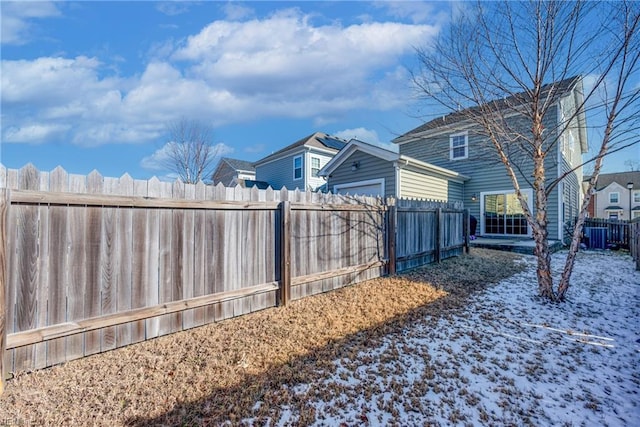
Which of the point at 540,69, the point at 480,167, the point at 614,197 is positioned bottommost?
the point at 614,197

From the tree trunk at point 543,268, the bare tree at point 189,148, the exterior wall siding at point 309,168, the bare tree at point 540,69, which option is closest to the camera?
the bare tree at point 540,69

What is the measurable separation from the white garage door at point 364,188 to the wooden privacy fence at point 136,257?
6.46 metres

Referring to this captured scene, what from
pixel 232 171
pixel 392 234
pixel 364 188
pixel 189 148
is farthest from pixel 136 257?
pixel 232 171

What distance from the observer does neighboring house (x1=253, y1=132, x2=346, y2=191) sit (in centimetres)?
1859

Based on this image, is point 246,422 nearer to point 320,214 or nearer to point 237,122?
point 320,214

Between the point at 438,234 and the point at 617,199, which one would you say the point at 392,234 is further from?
the point at 617,199

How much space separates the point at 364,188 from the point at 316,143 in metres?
8.20

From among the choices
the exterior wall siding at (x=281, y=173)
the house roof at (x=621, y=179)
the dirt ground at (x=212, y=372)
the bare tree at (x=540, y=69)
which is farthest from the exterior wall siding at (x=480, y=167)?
the house roof at (x=621, y=179)

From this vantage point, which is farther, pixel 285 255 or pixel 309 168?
pixel 309 168

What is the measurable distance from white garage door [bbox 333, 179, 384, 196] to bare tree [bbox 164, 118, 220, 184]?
1226cm

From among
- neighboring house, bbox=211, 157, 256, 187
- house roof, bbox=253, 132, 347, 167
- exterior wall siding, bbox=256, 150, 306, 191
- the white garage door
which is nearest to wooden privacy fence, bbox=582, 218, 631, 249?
the white garage door

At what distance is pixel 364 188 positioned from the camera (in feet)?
39.7

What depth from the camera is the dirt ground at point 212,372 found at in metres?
2.10

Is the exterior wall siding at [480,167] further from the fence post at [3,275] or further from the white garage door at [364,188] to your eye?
the fence post at [3,275]
